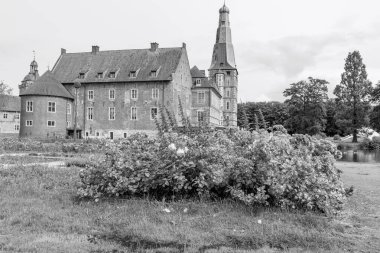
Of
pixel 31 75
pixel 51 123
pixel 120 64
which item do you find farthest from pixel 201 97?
pixel 31 75

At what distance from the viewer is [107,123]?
50.8 meters

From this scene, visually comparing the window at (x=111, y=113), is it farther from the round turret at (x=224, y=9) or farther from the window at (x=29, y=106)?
the round turret at (x=224, y=9)

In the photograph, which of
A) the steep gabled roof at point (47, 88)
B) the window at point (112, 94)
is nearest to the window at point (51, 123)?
the steep gabled roof at point (47, 88)

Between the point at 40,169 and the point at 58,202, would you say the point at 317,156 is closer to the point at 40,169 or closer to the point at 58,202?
→ the point at 58,202

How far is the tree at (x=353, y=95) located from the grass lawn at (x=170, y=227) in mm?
59364

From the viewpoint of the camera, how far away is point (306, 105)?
6525 centimetres

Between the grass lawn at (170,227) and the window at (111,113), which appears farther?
the window at (111,113)

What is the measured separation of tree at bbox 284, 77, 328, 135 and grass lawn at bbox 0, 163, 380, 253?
194 feet

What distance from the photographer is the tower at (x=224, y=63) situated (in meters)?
75.5

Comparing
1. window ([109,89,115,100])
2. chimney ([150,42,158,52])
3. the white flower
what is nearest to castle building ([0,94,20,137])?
window ([109,89,115,100])

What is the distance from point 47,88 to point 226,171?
45.3m

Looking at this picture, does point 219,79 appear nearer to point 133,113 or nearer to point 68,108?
point 133,113

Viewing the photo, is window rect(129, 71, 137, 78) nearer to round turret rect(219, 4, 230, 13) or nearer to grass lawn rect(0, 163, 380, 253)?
round turret rect(219, 4, 230, 13)

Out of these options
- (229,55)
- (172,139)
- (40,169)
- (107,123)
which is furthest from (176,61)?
(172,139)
